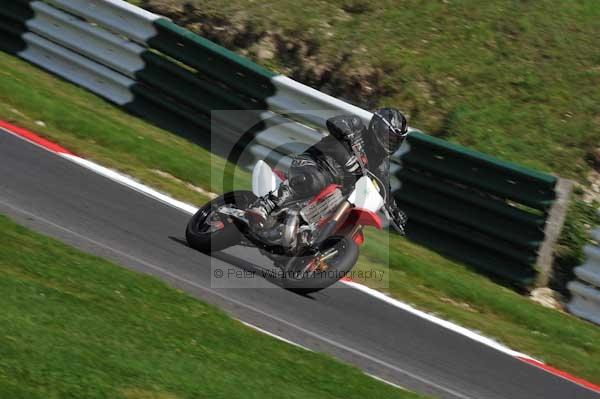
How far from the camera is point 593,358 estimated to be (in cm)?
853

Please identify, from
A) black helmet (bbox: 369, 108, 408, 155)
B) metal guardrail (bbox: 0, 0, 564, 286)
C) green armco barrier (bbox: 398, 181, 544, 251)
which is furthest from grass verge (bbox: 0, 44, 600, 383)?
black helmet (bbox: 369, 108, 408, 155)

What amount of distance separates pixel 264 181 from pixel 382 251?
6.68ft

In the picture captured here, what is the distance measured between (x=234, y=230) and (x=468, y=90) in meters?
5.51

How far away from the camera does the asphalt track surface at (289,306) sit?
704 centimetres

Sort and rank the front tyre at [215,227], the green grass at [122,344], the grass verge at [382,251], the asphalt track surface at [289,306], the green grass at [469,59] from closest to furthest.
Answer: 1. the green grass at [122,344]
2. the asphalt track surface at [289,306]
3. the front tyre at [215,227]
4. the grass verge at [382,251]
5. the green grass at [469,59]

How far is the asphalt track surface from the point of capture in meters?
7.04

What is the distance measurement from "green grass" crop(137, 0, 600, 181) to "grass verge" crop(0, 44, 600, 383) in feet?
8.39

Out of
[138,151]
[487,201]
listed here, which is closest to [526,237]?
[487,201]

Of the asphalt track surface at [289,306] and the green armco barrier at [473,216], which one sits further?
the green armco barrier at [473,216]

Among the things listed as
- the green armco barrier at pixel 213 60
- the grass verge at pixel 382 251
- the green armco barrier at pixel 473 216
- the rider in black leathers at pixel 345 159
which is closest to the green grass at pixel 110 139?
the grass verge at pixel 382 251

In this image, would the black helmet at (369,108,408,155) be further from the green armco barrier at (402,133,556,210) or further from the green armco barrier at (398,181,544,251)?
the green armco barrier at (398,181,544,251)

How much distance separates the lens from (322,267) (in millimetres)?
7680

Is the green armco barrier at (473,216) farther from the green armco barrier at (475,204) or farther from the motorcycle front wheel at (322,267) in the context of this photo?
the motorcycle front wheel at (322,267)

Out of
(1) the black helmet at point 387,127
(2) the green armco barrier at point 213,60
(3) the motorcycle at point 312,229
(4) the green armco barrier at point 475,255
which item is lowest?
(4) the green armco barrier at point 475,255
